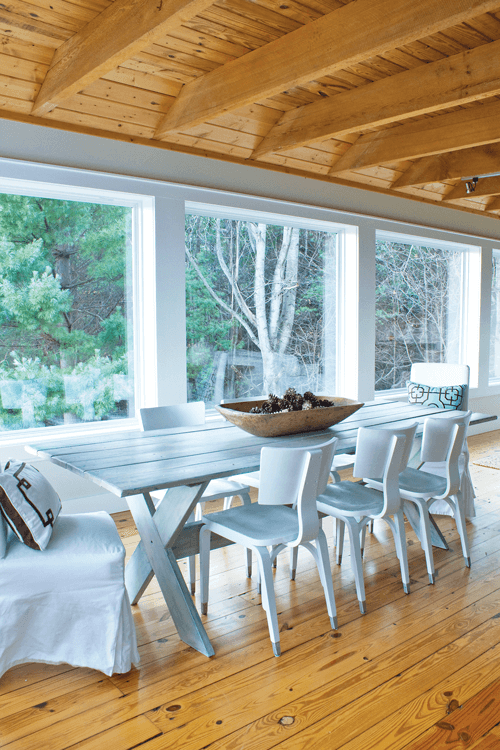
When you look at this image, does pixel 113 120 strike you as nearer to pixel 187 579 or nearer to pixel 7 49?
pixel 7 49

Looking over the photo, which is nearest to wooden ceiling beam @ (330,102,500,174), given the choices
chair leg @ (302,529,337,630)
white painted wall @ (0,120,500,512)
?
white painted wall @ (0,120,500,512)

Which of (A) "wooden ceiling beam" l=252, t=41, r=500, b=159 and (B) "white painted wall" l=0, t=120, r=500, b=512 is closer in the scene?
(A) "wooden ceiling beam" l=252, t=41, r=500, b=159

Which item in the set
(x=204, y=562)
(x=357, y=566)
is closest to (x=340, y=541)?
(x=357, y=566)

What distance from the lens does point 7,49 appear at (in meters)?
3.12

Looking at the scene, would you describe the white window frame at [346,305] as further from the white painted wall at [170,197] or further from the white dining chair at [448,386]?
the white dining chair at [448,386]

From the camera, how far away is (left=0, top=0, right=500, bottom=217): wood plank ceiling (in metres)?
2.63

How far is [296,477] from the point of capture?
7.50 feet

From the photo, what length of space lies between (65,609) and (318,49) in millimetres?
2694

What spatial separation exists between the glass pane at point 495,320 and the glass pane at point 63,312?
5.15 meters

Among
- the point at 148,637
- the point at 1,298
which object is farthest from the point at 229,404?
the point at 1,298

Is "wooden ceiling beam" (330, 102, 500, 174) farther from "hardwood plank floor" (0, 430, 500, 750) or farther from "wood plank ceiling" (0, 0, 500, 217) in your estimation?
"hardwood plank floor" (0, 430, 500, 750)

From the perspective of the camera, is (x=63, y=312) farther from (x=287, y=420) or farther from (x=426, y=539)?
(x=426, y=539)

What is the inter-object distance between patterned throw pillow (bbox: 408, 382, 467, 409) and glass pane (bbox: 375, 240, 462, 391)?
1586 mm

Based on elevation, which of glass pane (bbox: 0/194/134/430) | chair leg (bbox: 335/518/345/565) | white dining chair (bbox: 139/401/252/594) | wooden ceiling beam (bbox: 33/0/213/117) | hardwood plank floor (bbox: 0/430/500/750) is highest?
wooden ceiling beam (bbox: 33/0/213/117)
